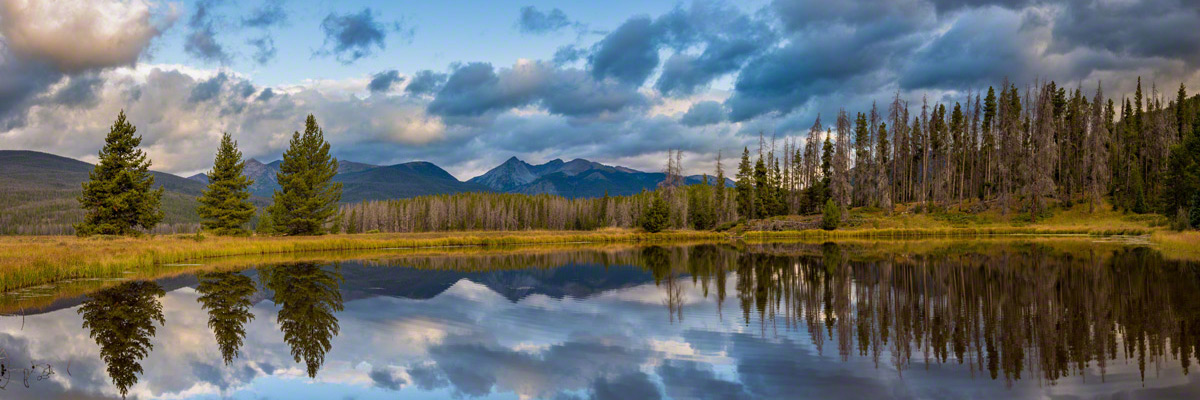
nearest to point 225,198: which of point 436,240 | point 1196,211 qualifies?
point 436,240

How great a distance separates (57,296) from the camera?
2028cm

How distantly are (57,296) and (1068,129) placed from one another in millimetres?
93861

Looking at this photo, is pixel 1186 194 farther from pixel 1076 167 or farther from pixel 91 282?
pixel 91 282

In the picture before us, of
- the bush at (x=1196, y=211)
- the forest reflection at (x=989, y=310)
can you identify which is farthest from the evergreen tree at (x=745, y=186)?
the forest reflection at (x=989, y=310)

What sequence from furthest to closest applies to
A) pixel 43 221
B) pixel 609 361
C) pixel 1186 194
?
1. pixel 43 221
2. pixel 1186 194
3. pixel 609 361

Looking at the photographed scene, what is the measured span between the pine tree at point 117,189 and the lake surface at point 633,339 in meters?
19.6

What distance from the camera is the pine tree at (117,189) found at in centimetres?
3916

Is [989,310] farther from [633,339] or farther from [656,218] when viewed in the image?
[656,218]

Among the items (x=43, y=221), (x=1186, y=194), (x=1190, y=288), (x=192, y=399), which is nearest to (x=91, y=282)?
(x=192, y=399)

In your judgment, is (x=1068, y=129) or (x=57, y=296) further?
(x=1068, y=129)

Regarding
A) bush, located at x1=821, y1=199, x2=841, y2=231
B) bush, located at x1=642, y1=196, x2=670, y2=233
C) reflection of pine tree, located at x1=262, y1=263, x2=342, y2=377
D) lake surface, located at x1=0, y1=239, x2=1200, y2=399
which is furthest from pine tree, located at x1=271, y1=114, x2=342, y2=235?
bush, located at x1=821, y1=199, x2=841, y2=231

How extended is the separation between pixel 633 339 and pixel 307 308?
10.8 metres

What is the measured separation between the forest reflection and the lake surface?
79mm

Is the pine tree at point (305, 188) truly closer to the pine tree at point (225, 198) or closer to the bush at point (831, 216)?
the pine tree at point (225, 198)
